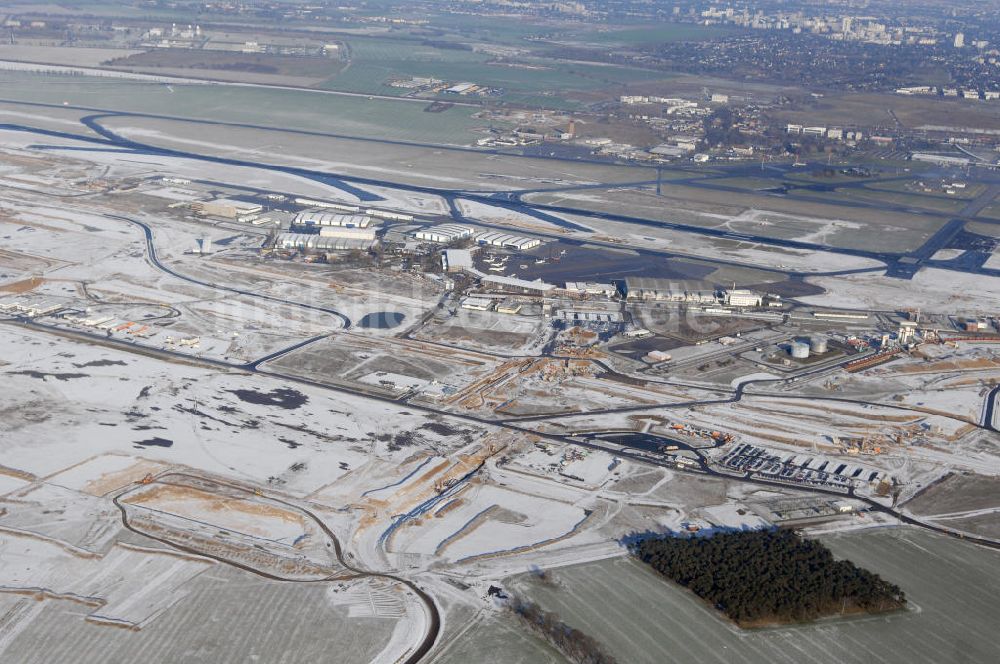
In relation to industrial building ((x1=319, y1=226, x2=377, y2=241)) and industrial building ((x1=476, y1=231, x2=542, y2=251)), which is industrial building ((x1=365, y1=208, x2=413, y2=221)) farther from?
industrial building ((x1=476, y1=231, x2=542, y2=251))

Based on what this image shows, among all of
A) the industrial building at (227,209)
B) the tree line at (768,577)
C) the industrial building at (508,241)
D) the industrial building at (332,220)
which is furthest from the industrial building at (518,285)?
the tree line at (768,577)

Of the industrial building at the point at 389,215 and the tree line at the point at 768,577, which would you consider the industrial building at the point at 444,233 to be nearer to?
the industrial building at the point at 389,215

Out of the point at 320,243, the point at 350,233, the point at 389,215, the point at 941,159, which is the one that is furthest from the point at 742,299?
the point at 941,159

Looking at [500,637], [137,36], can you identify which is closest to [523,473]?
[500,637]

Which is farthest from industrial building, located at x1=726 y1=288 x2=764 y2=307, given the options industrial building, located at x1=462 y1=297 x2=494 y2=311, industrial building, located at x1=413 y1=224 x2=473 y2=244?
industrial building, located at x1=413 y1=224 x2=473 y2=244

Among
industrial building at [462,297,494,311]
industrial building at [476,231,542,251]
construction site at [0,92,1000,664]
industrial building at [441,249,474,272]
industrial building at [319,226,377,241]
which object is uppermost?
industrial building at [319,226,377,241]

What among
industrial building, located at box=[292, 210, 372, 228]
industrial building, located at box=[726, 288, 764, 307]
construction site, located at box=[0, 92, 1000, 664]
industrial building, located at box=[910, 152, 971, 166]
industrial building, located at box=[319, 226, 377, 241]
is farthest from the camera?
industrial building, located at box=[910, 152, 971, 166]

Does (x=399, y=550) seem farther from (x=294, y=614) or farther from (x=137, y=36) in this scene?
(x=137, y=36)
